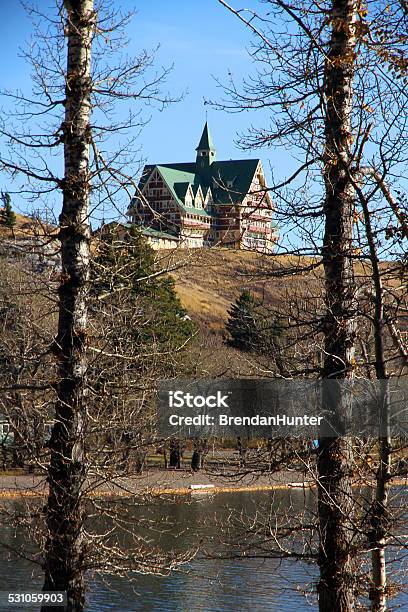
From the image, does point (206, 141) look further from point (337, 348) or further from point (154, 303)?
point (337, 348)

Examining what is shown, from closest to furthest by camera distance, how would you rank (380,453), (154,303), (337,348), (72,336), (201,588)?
1. (380,453)
2. (337,348)
3. (72,336)
4. (201,588)
5. (154,303)

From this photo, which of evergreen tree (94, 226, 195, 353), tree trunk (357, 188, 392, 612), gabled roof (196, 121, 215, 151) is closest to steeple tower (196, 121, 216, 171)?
gabled roof (196, 121, 215, 151)

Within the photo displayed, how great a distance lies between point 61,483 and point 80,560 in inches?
31.8

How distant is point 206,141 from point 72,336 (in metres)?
110

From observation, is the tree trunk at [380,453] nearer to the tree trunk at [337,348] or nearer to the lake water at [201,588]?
the tree trunk at [337,348]

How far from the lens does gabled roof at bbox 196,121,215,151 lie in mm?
116938

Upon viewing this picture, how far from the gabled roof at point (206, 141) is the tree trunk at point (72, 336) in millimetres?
108501

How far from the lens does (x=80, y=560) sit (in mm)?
9297

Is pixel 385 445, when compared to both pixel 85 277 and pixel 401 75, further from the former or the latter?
pixel 85 277

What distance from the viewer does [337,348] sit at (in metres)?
9.01

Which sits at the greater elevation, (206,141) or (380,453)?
(206,141)

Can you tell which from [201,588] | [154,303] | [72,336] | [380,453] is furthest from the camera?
[154,303]

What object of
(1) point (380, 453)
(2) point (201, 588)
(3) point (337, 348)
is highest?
(3) point (337, 348)

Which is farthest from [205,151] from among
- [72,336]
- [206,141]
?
[72,336]
